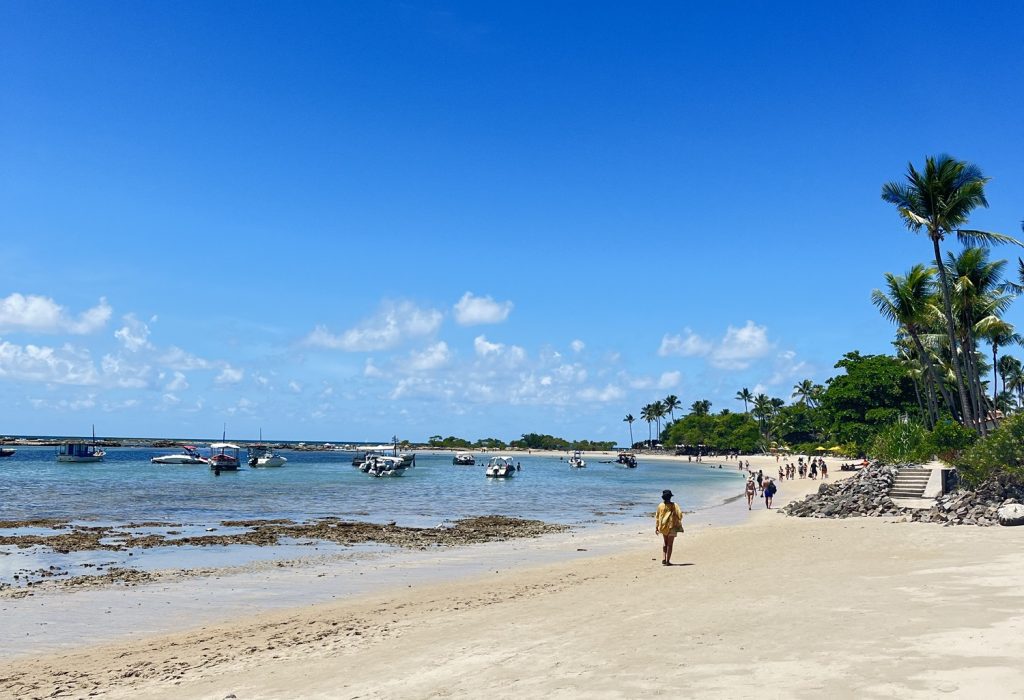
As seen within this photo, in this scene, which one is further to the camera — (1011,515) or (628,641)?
(1011,515)

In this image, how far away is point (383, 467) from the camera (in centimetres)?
9256

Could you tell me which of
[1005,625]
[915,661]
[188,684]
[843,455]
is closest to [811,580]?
[1005,625]

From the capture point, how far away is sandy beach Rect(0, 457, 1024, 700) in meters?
8.25

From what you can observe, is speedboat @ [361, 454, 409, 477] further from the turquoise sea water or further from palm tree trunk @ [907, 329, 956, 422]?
palm tree trunk @ [907, 329, 956, 422]

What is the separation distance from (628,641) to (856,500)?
24.8 meters

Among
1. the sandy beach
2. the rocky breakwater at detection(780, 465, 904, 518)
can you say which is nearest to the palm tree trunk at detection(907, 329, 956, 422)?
the rocky breakwater at detection(780, 465, 904, 518)

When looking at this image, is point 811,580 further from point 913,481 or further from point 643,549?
point 913,481

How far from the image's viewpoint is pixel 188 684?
33.0 ft

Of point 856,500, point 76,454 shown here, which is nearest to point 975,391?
point 856,500

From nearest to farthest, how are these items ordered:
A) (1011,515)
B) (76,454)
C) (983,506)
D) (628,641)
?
(628,641), (1011,515), (983,506), (76,454)

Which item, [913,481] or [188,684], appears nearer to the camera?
[188,684]

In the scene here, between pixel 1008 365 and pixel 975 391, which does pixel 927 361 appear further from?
pixel 1008 365

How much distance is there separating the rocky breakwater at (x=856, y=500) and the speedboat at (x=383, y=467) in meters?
62.3

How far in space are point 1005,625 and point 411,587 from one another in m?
12.8
